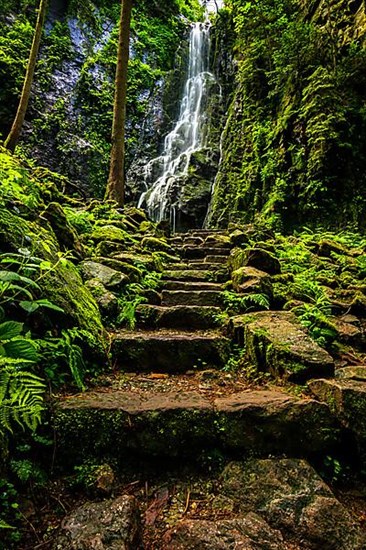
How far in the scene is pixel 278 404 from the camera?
2035mm

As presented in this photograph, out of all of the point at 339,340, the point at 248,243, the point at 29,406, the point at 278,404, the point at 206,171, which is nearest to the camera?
the point at 29,406

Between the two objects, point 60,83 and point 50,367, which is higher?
point 60,83

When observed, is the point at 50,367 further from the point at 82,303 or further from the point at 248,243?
the point at 248,243

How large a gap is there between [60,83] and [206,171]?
8.71 metres

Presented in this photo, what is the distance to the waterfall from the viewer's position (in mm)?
14789

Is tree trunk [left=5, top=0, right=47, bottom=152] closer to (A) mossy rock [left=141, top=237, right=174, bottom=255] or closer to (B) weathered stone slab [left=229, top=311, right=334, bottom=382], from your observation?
(A) mossy rock [left=141, top=237, right=174, bottom=255]

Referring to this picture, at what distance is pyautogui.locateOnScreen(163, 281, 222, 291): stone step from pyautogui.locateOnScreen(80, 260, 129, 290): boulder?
2.06 ft

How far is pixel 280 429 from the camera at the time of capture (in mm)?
1951

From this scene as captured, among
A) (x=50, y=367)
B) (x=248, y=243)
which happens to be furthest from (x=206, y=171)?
(x=50, y=367)

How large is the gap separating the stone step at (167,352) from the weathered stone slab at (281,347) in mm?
261

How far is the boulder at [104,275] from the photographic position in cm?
379

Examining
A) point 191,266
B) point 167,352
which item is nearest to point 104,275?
point 167,352

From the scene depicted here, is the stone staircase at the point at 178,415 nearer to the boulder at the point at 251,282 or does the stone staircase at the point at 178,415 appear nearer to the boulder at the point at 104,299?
the boulder at the point at 104,299

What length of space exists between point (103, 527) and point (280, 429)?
40.5 inches
